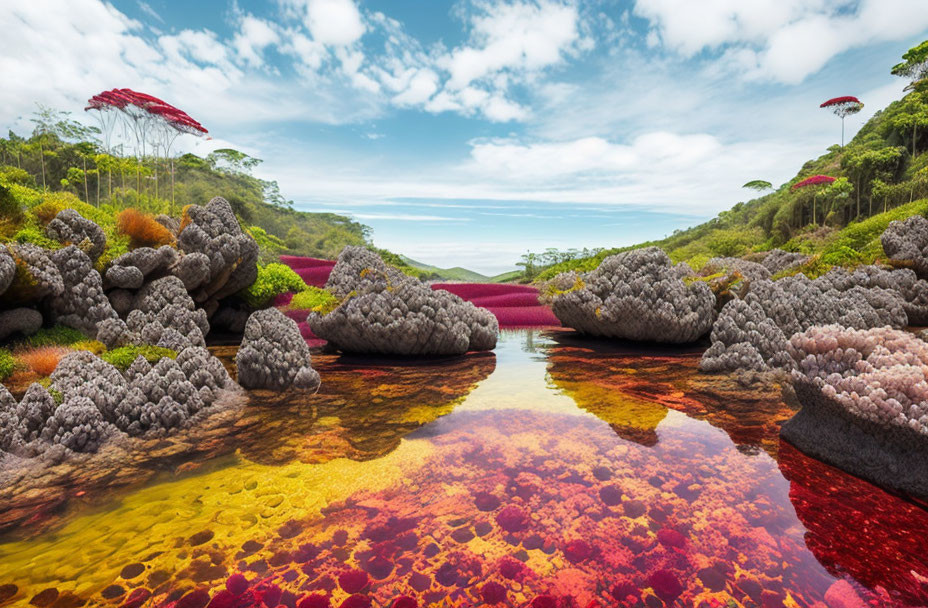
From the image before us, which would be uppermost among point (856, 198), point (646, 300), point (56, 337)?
point (856, 198)

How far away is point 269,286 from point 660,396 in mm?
8387

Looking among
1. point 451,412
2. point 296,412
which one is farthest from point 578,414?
point 296,412

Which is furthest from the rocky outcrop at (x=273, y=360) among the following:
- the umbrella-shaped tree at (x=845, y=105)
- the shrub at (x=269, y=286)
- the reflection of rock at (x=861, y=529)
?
the umbrella-shaped tree at (x=845, y=105)

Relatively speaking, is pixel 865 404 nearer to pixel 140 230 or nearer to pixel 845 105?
pixel 140 230

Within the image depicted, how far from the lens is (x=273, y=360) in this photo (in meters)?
4.63

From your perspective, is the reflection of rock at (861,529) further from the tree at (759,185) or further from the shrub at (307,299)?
the tree at (759,185)

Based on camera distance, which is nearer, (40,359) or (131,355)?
(40,359)

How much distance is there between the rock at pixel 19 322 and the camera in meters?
4.33

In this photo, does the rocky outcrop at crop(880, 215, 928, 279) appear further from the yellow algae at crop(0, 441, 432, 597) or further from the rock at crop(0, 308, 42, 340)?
the rock at crop(0, 308, 42, 340)

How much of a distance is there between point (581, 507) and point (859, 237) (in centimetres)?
1765

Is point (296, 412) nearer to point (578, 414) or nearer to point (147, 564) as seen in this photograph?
point (147, 564)

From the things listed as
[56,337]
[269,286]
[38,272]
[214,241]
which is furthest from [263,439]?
[269,286]

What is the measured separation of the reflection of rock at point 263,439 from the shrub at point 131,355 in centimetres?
99

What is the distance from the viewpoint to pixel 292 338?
15.7 ft
